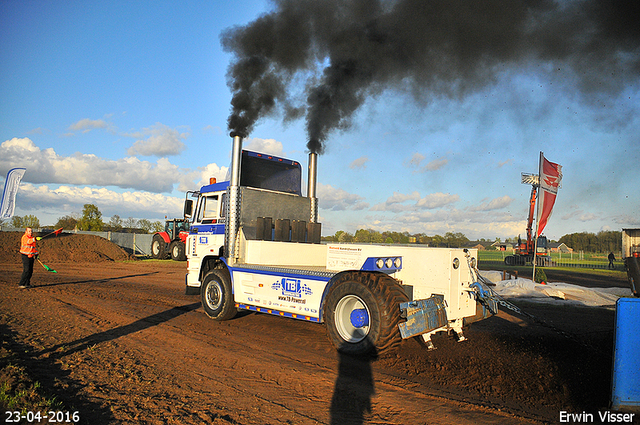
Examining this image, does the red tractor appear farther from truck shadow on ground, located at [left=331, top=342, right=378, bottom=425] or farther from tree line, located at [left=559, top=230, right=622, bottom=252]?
tree line, located at [left=559, top=230, right=622, bottom=252]

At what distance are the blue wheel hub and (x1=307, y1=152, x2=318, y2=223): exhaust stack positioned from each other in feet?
13.6

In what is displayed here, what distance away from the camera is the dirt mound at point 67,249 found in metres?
23.1

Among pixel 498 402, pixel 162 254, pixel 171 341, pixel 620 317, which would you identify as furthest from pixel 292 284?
pixel 162 254

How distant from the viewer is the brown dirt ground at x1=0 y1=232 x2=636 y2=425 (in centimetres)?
389

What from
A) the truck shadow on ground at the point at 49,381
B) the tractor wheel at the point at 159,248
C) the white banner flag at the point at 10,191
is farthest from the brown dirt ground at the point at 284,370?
the tractor wheel at the point at 159,248

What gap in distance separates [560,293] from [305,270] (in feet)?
30.9

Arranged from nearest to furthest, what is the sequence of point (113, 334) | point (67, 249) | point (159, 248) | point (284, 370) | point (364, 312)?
point (284, 370) < point (364, 312) < point (113, 334) < point (67, 249) < point (159, 248)

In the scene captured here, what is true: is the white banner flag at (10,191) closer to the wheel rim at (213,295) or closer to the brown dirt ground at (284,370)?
the brown dirt ground at (284,370)

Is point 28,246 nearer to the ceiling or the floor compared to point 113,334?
nearer to the ceiling

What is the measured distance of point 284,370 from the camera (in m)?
5.19

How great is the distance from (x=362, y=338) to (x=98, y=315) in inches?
242

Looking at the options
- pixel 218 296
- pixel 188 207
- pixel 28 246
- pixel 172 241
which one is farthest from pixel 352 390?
pixel 172 241

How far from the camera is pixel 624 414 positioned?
12.2ft

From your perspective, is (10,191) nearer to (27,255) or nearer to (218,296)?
(27,255)
